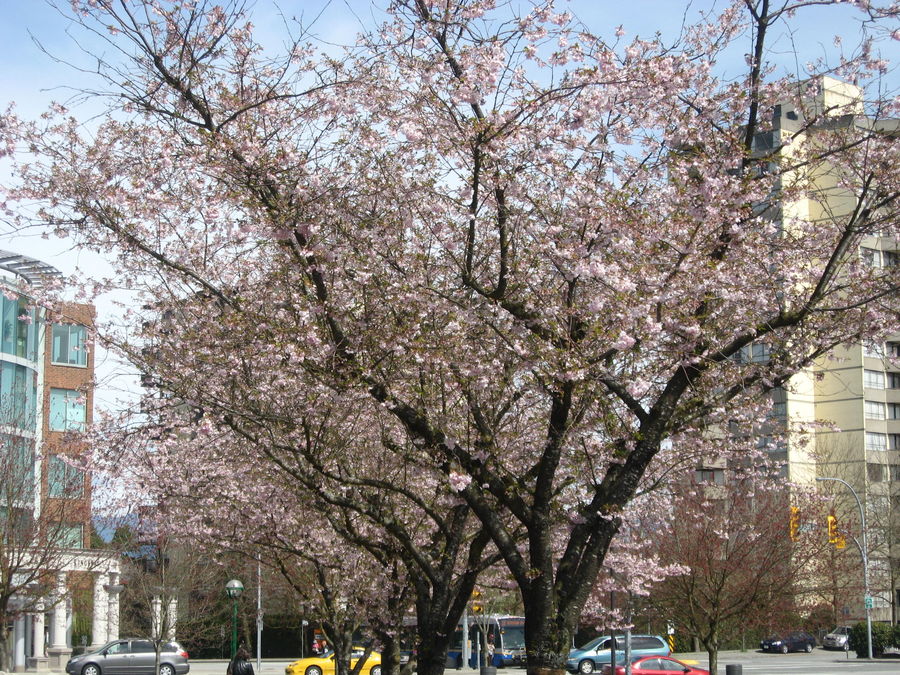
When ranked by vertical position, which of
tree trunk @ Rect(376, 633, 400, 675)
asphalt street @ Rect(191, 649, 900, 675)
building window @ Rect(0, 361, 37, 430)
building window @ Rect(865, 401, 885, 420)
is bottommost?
asphalt street @ Rect(191, 649, 900, 675)

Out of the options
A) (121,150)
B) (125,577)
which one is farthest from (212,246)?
(125,577)

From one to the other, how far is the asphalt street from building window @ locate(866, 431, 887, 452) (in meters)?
14.1

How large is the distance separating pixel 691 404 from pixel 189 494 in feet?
29.6

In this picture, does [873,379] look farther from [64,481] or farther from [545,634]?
[545,634]

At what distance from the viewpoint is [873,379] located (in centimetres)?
6912

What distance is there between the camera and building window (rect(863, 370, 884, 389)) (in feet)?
224

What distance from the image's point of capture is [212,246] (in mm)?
11742

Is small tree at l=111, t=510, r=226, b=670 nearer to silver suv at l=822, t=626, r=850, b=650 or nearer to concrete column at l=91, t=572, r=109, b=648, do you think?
concrete column at l=91, t=572, r=109, b=648

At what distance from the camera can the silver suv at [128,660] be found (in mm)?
38500

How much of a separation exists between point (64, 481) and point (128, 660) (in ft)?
57.8

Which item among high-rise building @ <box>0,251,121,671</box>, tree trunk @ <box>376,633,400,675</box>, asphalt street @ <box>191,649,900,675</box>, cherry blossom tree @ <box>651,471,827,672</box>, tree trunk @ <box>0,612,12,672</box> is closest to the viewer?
high-rise building @ <box>0,251,121,671</box>

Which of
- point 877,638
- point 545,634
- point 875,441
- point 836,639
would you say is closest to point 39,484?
point 545,634

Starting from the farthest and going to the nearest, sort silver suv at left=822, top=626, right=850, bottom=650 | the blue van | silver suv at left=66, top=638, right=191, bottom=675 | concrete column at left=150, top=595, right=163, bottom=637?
silver suv at left=822, top=626, right=850, bottom=650
the blue van
silver suv at left=66, top=638, right=191, bottom=675
concrete column at left=150, top=595, right=163, bottom=637

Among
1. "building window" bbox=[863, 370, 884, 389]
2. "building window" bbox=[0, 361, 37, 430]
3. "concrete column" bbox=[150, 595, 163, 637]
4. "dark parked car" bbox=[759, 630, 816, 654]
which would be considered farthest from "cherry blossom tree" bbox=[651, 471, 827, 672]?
"building window" bbox=[863, 370, 884, 389]
